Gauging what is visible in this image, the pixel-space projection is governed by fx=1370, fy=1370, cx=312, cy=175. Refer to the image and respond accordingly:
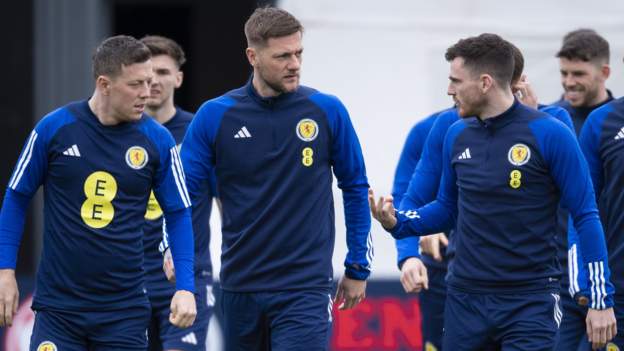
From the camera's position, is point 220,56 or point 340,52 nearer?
point 340,52

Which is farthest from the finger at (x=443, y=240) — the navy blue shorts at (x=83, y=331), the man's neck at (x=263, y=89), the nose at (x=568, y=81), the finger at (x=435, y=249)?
the navy blue shorts at (x=83, y=331)

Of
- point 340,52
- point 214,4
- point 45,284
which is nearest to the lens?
point 45,284

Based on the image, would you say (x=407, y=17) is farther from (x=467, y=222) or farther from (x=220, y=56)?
(x=467, y=222)

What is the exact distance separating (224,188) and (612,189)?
6.99 ft

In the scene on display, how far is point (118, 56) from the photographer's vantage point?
6840 millimetres

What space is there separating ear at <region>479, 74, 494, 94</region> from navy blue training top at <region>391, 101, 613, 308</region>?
152 millimetres

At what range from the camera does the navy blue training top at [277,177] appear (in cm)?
691

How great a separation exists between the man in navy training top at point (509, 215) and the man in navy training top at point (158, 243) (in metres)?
1.81

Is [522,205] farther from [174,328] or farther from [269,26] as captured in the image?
[174,328]

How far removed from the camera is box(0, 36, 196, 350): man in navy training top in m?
6.71

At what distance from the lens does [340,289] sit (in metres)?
7.23

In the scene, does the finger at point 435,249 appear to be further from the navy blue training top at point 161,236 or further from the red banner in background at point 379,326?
the red banner in background at point 379,326

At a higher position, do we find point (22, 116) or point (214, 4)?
point (214, 4)

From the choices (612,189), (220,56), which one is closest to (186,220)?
(612,189)
